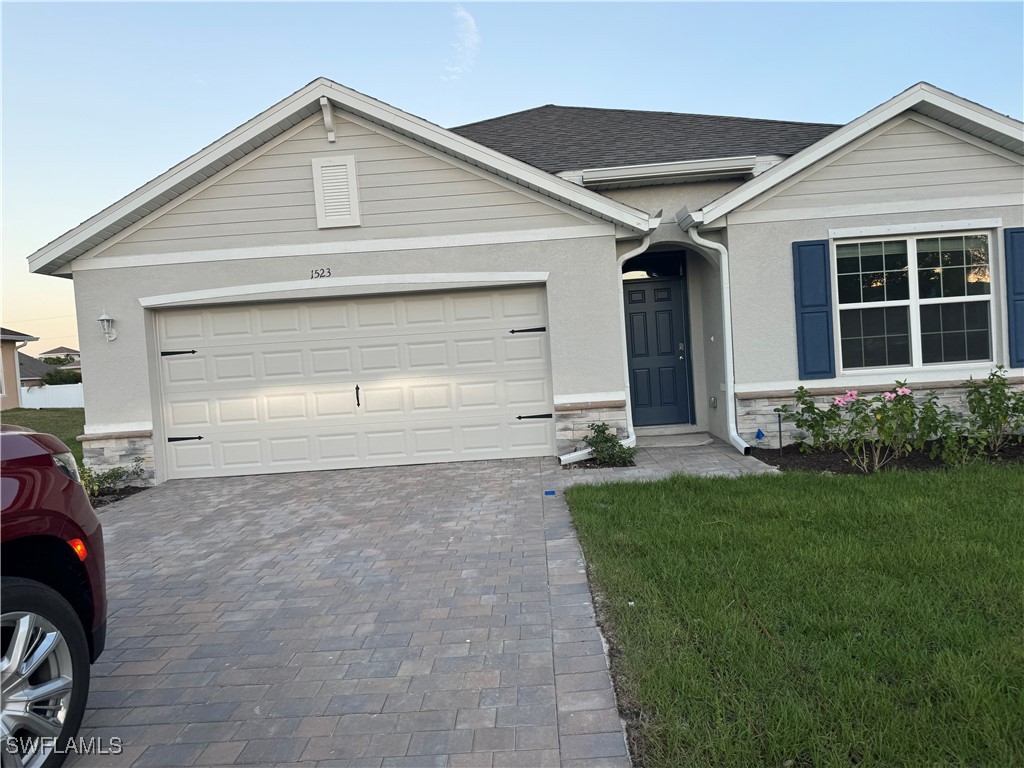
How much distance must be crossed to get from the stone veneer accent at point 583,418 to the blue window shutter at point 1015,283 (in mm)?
4967

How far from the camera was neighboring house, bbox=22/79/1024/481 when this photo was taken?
833 centimetres

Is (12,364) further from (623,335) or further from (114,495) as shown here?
(623,335)

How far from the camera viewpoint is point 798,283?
8.45 meters

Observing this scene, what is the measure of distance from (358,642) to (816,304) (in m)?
7.13

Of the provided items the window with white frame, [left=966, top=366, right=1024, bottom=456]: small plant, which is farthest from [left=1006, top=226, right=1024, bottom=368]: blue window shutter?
[left=966, top=366, right=1024, bottom=456]: small plant

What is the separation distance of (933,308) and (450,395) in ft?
20.9

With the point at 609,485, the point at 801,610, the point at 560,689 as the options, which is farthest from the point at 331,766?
the point at 609,485

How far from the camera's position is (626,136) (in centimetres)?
1097

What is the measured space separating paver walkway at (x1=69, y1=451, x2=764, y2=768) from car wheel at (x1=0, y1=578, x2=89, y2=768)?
0.96ft

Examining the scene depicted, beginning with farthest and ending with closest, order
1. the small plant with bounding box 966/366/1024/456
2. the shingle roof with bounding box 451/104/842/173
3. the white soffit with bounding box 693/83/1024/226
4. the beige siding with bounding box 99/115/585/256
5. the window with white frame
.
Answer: the shingle roof with bounding box 451/104/842/173 → the beige siding with bounding box 99/115/585/256 → the window with white frame → the white soffit with bounding box 693/83/1024/226 → the small plant with bounding box 966/366/1024/456

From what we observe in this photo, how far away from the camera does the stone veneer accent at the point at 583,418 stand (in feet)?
28.1

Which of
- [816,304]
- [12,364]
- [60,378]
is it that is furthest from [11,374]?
[816,304]

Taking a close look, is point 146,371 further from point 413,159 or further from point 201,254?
point 413,159

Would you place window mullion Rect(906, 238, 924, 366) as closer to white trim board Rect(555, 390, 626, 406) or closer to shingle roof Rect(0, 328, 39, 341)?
white trim board Rect(555, 390, 626, 406)
